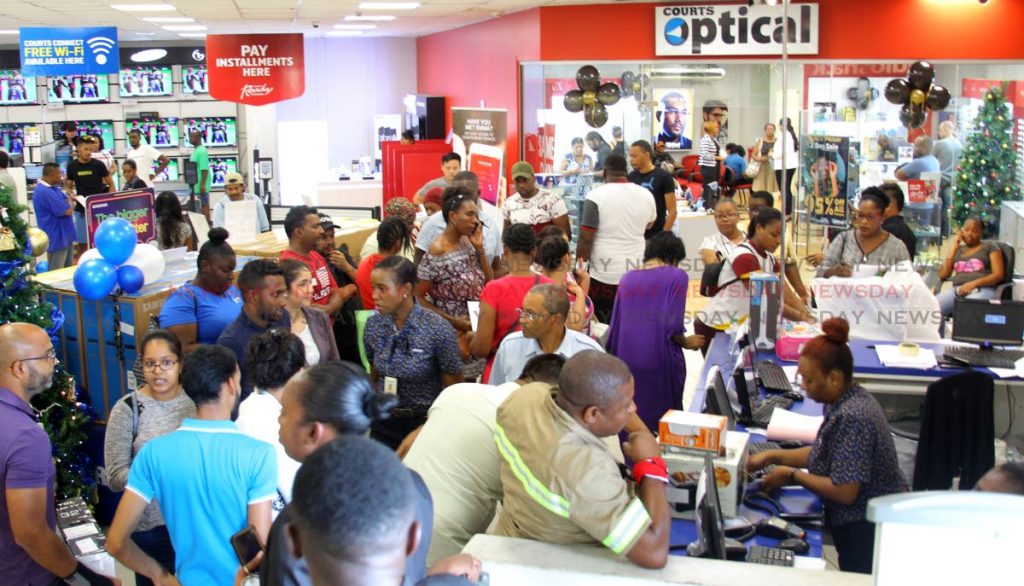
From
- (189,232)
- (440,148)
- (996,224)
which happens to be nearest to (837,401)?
(189,232)

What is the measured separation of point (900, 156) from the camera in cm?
1266

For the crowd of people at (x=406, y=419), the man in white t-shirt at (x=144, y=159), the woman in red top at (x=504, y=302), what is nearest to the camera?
the crowd of people at (x=406, y=419)

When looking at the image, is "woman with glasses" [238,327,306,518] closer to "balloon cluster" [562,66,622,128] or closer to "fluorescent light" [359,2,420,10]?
"balloon cluster" [562,66,622,128]

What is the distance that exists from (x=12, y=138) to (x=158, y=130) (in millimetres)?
2203

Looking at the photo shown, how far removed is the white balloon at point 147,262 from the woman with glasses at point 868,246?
4040 millimetres

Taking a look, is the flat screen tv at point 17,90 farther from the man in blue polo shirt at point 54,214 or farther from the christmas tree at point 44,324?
the christmas tree at point 44,324

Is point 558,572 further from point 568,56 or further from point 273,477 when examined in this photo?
point 568,56

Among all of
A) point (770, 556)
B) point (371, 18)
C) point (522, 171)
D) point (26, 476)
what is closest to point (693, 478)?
point (770, 556)

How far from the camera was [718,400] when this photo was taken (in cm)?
453

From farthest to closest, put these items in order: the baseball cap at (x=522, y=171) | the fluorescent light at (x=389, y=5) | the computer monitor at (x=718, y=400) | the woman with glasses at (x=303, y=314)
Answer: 1. the fluorescent light at (x=389, y=5)
2. the baseball cap at (x=522, y=171)
3. the woman with glasses at (x=303, y=314)
4. the computer monitor at (x=718, y=400)

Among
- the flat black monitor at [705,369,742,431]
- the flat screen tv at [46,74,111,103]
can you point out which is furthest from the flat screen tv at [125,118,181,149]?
the flat black monitor at [705,369,742,431]

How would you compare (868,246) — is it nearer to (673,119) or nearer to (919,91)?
(919,91)

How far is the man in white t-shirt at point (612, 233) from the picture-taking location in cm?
764

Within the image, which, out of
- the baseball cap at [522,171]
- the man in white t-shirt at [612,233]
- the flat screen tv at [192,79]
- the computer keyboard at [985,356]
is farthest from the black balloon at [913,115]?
the flat screen tv at [192,79]
